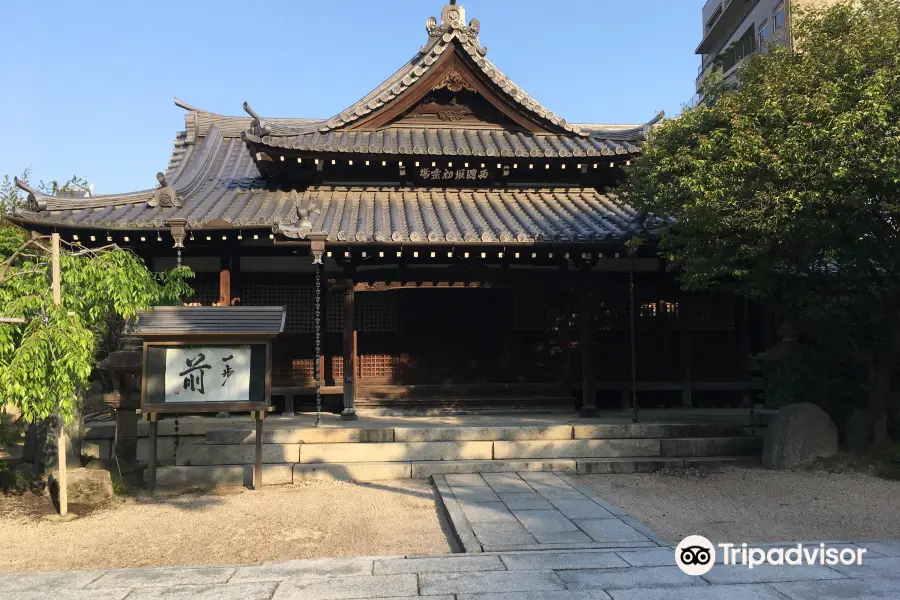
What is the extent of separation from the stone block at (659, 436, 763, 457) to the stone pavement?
13.9ft

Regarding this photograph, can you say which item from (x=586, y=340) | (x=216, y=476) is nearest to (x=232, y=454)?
(x=216, y=476)

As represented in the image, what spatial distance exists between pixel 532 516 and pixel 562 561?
151 centimetres

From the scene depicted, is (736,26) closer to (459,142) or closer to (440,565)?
(459,142)

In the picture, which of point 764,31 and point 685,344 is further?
point 764,31

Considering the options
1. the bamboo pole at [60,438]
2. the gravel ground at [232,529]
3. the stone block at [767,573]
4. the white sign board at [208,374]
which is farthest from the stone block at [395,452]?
the stone block at [767,573]

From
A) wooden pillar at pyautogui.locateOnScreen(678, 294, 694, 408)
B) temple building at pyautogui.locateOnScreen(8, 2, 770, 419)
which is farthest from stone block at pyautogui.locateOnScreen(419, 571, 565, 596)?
wooden pillar at pyautogui.locateOnScreen(678, 294, 694, 408)

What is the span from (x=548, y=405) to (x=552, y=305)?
2084 millimetres

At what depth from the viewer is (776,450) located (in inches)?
355

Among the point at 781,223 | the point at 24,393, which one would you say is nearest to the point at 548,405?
the point at 781,223

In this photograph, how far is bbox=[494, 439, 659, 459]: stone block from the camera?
9.49m

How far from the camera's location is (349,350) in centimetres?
1116

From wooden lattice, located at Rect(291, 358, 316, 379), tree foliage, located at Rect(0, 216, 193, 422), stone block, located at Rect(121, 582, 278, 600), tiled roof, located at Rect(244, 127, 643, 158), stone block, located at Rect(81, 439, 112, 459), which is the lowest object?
stone block, located at Rect(121, 582, 278, 600)

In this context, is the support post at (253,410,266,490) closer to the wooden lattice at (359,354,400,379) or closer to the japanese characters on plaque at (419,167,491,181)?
the wooden lattice at (359,354,400,379)

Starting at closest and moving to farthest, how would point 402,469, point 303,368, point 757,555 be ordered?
point 757,555 < point 402,469 < point 303,368
